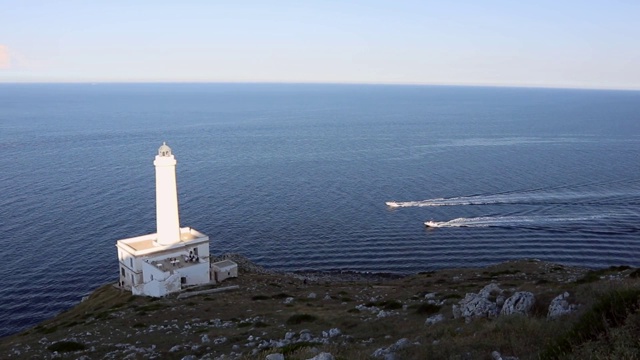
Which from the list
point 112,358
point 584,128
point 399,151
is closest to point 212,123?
point 399,151

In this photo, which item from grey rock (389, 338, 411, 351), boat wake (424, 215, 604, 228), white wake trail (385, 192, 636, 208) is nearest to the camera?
grey rock (389, 338, 411, 351)

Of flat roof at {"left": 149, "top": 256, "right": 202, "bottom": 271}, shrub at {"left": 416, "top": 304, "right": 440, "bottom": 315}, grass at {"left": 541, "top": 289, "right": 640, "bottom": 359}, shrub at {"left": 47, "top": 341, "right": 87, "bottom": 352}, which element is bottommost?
flat roof at {"left": 149, "top": 256, "right": 202, "bottom": 271}

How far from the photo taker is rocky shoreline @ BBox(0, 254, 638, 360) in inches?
512

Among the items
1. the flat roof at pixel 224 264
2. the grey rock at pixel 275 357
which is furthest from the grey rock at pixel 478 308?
the flat roof at pixel 224 264

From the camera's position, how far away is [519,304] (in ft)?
54.3

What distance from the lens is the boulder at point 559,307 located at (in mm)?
14227

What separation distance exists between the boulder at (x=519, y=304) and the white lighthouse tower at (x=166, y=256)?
89.5ft

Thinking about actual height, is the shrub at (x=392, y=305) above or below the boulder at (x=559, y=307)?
below

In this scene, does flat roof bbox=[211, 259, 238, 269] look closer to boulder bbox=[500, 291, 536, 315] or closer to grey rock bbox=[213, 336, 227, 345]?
grey rock bbox=[213, 336, 227, 345]

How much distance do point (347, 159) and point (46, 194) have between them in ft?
177

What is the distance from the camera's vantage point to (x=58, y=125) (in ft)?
529

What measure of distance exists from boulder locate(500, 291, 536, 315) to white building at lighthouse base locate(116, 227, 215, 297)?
89.5ft

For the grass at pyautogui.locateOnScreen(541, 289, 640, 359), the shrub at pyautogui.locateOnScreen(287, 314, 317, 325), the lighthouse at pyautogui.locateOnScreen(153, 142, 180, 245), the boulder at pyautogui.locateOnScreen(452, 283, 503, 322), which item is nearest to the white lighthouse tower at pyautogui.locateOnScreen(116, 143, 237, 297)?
the lighthouse at pyautogui.locateOnScreen(153, 142, 180, 245)

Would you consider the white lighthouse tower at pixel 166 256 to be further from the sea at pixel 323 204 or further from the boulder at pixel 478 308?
the boulder at pixel 478 308
